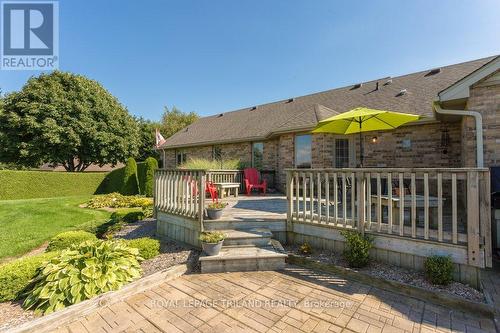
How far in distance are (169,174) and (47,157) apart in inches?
748

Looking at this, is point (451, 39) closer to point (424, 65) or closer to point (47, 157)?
point (424, 65)

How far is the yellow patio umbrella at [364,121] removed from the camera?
5449 mm

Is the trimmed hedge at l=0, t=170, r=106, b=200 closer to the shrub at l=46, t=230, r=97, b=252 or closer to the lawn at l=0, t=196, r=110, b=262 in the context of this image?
the lawn at l=0, t=196, r=110, b=262

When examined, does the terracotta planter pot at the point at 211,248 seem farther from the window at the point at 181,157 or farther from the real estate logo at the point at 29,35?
the window at the point at 181,157

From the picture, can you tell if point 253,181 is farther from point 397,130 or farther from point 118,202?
point 118,202

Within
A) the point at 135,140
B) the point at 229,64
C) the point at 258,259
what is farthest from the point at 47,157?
the point at 258,259

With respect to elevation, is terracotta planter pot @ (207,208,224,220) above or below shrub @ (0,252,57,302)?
above

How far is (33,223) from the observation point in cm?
779

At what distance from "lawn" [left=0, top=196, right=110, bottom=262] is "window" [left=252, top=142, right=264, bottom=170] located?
284 inches

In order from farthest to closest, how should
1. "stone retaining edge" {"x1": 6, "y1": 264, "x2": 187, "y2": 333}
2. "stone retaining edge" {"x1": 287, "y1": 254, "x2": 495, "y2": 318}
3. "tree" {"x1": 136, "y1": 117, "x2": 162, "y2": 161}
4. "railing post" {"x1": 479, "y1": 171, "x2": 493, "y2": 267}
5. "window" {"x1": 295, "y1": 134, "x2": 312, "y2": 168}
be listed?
1. "tree" {"x1": 136, "y1": 117, "x2": 162, "y2": 161}
2. "window" {"x1": 295, "y1": 134, "x2": 312, "y2": 168}
3. "railing post" {"x1": 479, "y1": 171, "x2": 493, "y2": 267}
4. "stone retaining edge" {"x1": 287, "y1": 254, "x2": 495, "y2": 318}
5. "stone retaining edge" {"x1": 6, "y1": 264, "x2": 187, "y2": 333}

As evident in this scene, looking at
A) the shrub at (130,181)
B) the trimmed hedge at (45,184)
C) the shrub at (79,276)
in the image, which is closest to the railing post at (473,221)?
the shrub at (79,276)

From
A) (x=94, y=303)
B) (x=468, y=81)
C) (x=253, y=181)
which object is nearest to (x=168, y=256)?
(x=94, y=303)

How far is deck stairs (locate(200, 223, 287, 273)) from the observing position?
157 inches

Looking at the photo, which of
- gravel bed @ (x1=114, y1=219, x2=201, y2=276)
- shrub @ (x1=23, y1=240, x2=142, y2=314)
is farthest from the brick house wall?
shrub @ (x1=23, y1=240, x2=142, y2=314)
